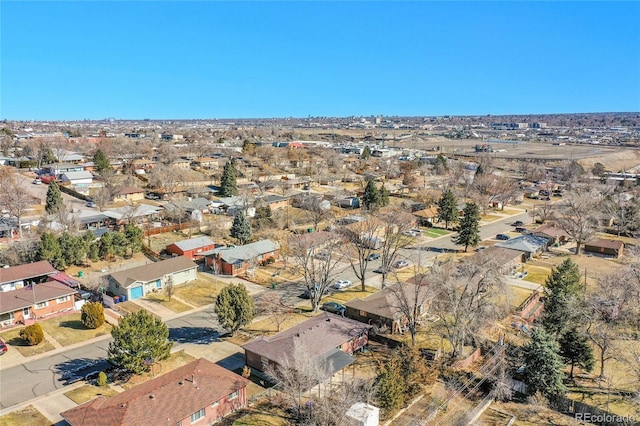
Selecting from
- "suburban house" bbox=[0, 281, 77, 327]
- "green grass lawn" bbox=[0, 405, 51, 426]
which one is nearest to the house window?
"green grass lawn" bbox=[0, 405, 51, 426]

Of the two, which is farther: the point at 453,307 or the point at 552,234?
the point at 552,234

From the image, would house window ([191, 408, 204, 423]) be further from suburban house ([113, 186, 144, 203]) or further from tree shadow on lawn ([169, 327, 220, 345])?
suburban house ([113, 186, 144, 203])

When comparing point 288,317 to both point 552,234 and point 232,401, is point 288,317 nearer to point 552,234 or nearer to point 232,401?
point 232,401

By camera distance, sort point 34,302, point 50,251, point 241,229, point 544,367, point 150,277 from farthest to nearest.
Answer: point 241,229 → point 50,251 → point 150,277 → point 34,302 → point 544,367

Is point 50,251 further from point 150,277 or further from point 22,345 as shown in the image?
point 22,345

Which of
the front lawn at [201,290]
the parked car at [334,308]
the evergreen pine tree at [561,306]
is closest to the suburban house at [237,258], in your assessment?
the front lawn at [201,290]

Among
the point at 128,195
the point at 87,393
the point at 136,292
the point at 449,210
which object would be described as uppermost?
the point at 128,195

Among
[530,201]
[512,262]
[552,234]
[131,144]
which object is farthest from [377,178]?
[131,144]

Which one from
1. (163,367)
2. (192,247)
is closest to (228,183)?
(192,247)

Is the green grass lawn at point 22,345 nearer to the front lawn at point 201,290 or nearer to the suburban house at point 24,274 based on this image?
the suburban house at point 24,274
